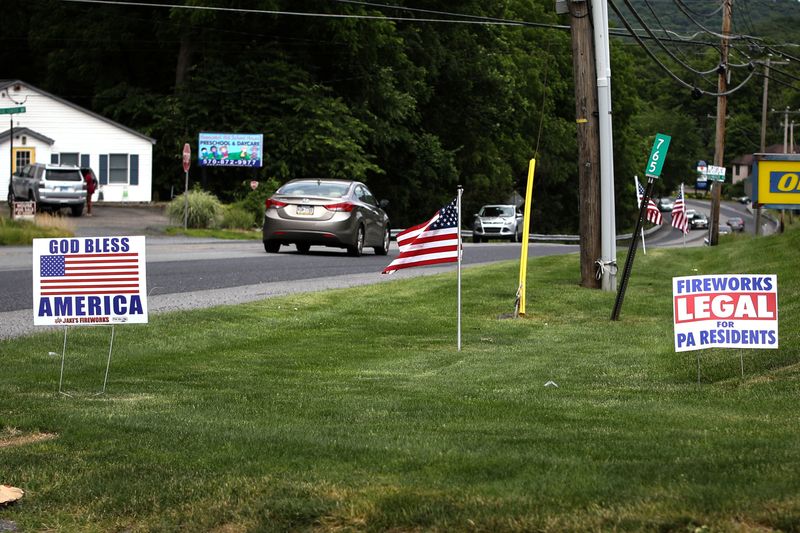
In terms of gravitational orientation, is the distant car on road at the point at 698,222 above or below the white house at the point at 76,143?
below

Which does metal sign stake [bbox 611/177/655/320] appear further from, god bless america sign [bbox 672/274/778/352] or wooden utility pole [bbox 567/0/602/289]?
god bless america sign [bbox 672/274/778/352]

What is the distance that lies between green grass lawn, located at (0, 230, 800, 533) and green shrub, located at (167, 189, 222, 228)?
101 ft

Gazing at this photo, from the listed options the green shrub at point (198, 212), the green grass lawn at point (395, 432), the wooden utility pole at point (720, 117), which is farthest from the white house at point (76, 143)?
the green grass lawn at point (395, 432)

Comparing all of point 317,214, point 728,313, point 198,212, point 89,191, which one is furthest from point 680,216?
point 728,313

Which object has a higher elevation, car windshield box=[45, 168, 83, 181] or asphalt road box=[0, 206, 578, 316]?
car windshield box=[45, 168, 83, 181]

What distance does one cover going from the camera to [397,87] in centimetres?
6034

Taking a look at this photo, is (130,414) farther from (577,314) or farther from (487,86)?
(487,86)

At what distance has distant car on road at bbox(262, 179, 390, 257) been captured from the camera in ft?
92.7

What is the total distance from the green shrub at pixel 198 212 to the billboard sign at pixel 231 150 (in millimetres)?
8246

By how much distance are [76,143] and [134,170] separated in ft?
8.80

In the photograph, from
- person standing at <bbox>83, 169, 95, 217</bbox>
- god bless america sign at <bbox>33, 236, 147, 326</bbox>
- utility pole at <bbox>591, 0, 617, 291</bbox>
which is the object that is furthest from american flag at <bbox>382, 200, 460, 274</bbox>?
person standing at <bbox>83, 169, 95, 217</bbox>

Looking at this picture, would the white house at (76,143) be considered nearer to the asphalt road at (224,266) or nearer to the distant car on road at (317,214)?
the asphalt road at (224,266)

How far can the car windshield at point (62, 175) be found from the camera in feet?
153

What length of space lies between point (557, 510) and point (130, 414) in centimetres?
376
